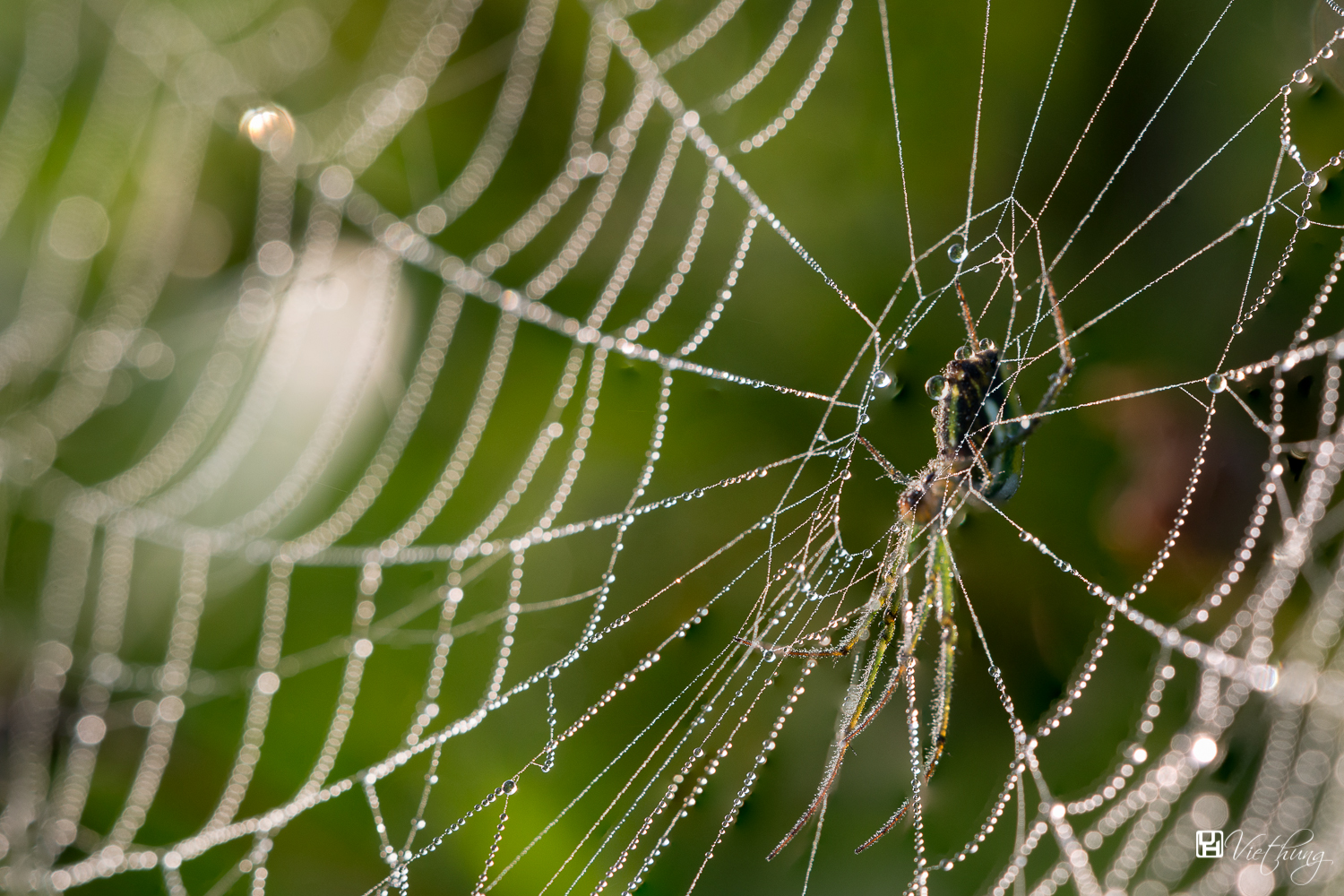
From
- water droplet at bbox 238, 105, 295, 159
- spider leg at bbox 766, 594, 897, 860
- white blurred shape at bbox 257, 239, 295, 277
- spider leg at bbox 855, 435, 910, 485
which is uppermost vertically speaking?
water droplet at bbox 238, 105, 295, 159

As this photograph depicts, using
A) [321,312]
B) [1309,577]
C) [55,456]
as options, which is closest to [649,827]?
[1309,577]

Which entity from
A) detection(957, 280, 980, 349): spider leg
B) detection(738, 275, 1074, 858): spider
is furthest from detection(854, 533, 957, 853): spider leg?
detection(957, 280, 980, 349): spider leg

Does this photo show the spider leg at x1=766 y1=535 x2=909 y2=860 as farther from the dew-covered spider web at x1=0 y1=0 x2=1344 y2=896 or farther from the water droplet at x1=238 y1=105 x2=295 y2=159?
the water droplet at x1=238 y1=105 x2=295 y2=159

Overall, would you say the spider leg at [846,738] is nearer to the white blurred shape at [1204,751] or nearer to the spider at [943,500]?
the spider at [943,500]

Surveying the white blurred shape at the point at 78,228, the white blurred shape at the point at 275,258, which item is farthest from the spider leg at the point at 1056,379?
the white blurred shape at the point at 78,228

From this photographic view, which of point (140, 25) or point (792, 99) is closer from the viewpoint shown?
point (792, 99)

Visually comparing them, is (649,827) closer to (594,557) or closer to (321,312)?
(594,557)

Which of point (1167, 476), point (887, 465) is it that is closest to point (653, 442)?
point (887, 465)

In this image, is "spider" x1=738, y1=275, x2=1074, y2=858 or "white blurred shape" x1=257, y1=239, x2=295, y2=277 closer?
"spider" x1=738, y1=275, x2=1074, y2=858
